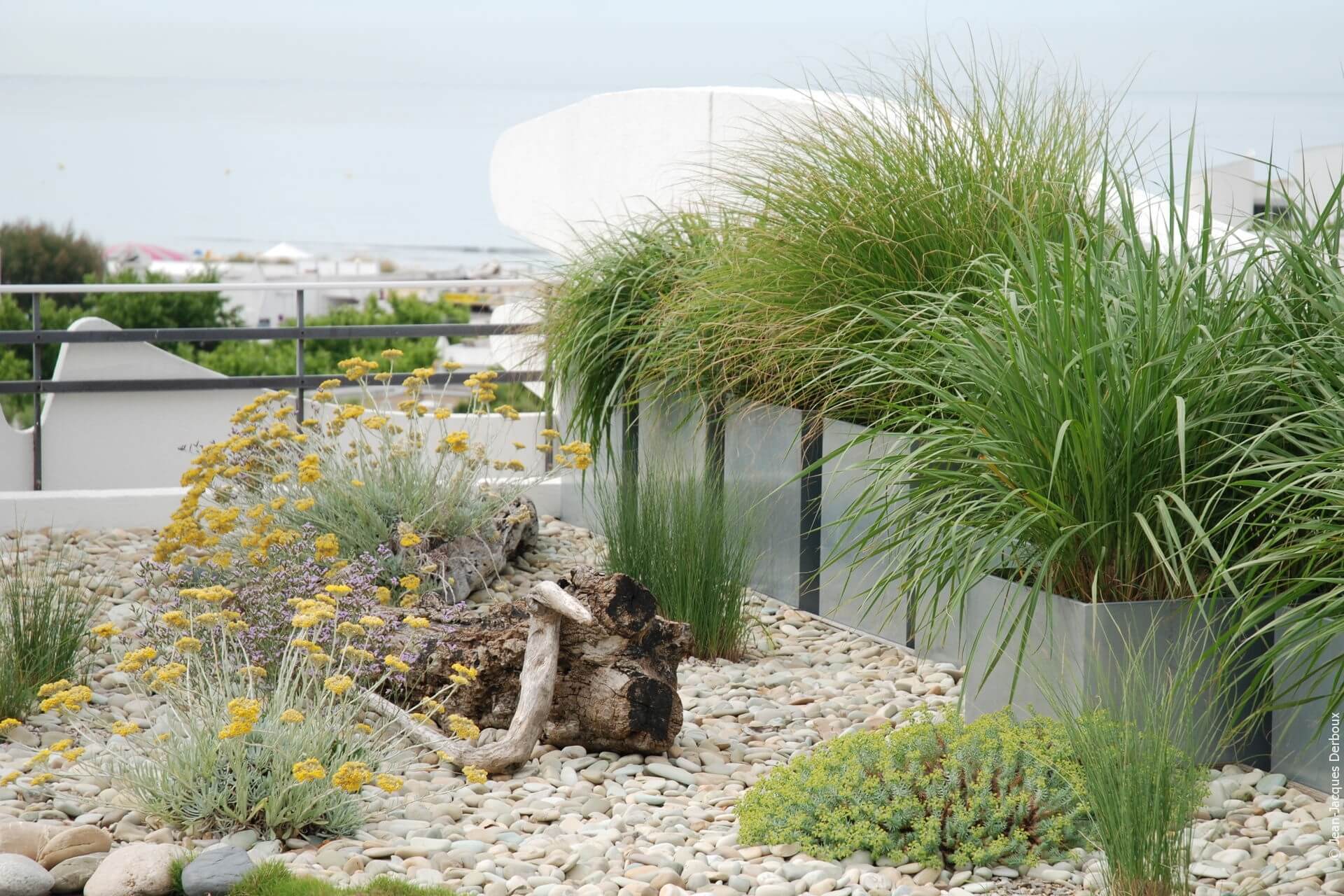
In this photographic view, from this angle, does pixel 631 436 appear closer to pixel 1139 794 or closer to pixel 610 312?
pixel 610 312

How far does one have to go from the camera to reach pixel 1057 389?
259 cm

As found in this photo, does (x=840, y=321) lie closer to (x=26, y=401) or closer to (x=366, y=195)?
(x=26, y=401)

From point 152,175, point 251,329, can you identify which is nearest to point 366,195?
point 152,175

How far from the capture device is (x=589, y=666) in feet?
9.86

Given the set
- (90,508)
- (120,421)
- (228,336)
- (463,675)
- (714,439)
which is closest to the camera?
(463,675)

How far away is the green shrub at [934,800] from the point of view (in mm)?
2300

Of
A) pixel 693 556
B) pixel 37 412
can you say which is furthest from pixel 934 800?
pixel 37 412

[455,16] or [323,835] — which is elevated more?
[455,16]

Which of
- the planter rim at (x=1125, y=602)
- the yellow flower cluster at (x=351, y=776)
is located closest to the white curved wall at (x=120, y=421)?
the yellow flower cluster at (x=351, y=776)

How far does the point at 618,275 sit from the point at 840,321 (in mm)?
1271

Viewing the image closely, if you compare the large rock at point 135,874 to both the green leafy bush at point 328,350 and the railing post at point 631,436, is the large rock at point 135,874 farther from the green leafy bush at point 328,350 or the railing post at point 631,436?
the green leafy bush at point 328,350

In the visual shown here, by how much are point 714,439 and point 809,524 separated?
0.55 meters

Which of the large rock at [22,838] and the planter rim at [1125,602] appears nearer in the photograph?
the large rock at [22,838]

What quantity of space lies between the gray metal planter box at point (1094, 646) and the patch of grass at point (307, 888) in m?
1.11
